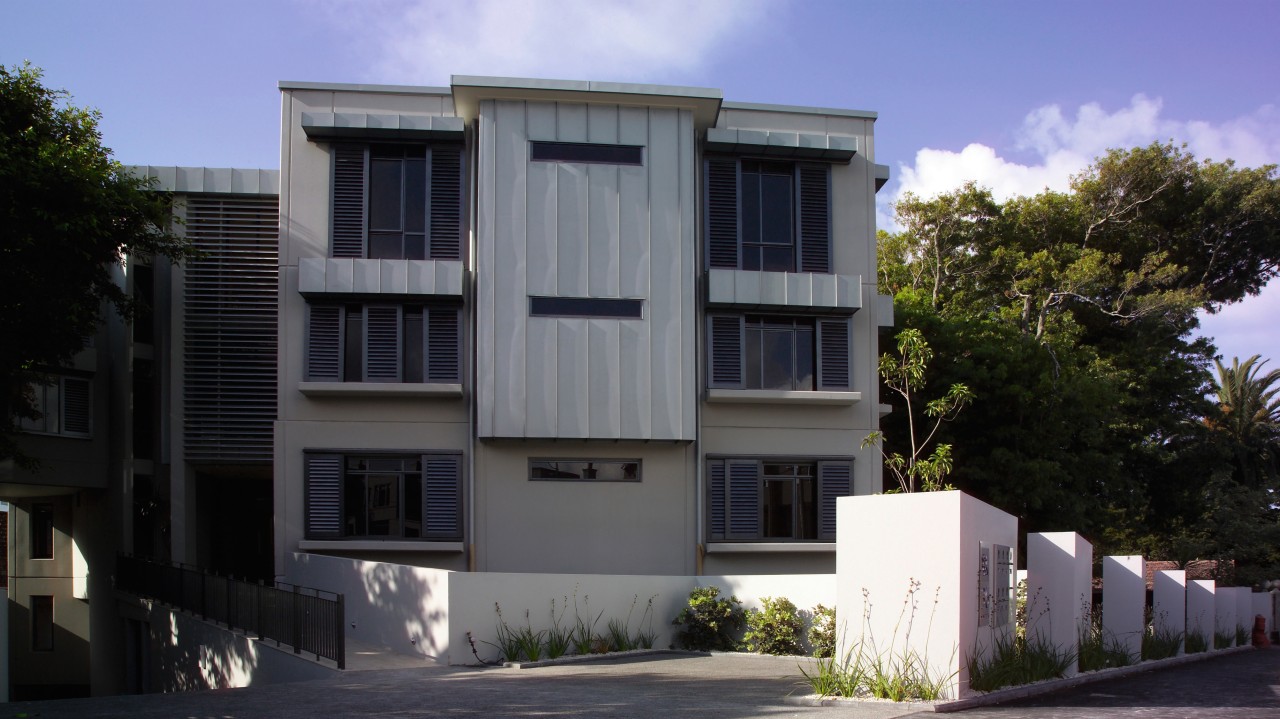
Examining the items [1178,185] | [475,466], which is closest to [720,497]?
[475,466]

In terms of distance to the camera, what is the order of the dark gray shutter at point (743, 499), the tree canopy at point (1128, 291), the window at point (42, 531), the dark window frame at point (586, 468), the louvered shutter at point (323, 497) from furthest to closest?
the tree canopy at point (1128, 291), the window at point (42, 531), the dark gray shutter at point (743, 499), the dark window frame at point (586, 468), the louvered shutter at point (323, 497)

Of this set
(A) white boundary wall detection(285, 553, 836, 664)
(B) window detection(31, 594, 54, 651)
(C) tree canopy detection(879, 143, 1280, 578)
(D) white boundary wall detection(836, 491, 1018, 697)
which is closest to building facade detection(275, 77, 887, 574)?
(A) white boundary wall detection(285, 553, 836, 664)

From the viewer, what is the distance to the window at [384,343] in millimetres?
21750

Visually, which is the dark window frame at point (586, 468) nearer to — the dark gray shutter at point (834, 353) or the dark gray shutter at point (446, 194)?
the dark gray shutter at point (834, 353)

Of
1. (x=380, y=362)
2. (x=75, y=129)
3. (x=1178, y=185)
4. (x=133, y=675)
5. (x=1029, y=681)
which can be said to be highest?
(x=1178, y=185)

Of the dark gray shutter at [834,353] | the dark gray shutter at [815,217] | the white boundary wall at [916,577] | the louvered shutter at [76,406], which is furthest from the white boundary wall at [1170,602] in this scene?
the louvered shutter at [76,406]

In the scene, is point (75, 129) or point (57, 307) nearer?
point (57, 307)

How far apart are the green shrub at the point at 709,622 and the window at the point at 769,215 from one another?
23.5 feet

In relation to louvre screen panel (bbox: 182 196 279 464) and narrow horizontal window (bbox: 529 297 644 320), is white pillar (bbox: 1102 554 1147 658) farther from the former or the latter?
louvre screen panel (bbox: 182 196 279 464)

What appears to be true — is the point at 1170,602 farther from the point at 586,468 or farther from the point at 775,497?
the point at 586,468

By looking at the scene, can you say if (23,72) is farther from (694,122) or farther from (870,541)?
(870,541)

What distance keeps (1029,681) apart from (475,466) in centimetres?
1119

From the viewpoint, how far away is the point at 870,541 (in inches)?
508

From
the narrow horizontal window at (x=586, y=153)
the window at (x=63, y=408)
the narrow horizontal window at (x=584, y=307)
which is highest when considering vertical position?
the narrow horizontal window at (x=586, y=153)
